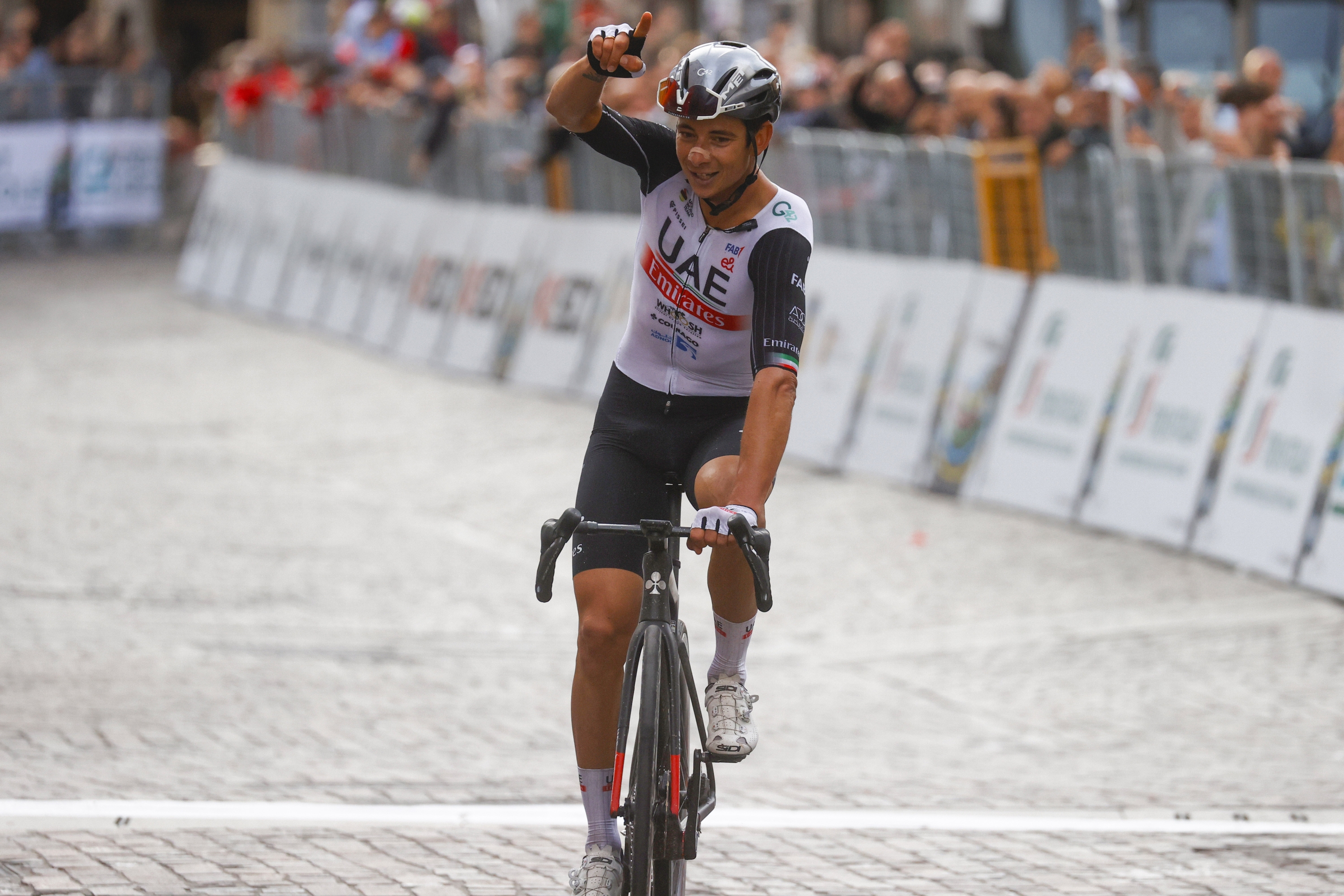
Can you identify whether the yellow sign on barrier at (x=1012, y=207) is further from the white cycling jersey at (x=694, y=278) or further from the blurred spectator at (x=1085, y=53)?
the white cycling jersey at (x=694, y=278)

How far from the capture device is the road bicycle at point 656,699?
4855 millimetres

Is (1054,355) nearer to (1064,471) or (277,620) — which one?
(1064,471)

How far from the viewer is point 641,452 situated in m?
5.35

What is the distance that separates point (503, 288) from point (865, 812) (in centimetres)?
1117

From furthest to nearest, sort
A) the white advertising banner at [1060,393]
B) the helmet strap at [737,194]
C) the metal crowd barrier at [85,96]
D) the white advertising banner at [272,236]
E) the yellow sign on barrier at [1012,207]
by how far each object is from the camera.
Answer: the metal crowd barrier at [85,96] < the white advertising banner at [272,236] < the yellow sign on barrier at [1012,207] < the white advertising banner at [1060,393] < the helmet strap at [737,194]

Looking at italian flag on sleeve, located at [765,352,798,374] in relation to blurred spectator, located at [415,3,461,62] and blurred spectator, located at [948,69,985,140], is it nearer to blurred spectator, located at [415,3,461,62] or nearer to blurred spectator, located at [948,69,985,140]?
blurred spectator, located at [948,69,985,140]

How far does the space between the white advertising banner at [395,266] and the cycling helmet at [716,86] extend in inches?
557

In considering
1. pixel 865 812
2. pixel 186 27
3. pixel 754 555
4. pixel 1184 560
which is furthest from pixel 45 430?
pixel 186 27

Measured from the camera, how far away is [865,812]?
6.93 meters

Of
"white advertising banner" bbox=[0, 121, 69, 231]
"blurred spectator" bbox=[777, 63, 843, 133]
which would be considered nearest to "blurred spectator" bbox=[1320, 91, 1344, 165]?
"blurred spectator" bbox=[777, 63, 843, 133]

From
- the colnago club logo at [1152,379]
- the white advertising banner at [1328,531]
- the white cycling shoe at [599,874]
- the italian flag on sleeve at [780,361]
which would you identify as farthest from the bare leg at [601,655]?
the colnago club logo at [1152,379]

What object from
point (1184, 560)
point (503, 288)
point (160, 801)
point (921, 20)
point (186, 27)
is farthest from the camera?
point (186, 27)

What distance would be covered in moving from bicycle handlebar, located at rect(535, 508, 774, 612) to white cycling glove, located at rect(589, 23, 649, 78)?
3.63ft

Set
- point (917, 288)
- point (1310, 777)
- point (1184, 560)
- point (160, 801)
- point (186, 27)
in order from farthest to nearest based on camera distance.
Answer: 1. point (186, 27)
2. point (917, 288)
3. point (1184, 560)
4. point (1310, 777)
5. point (160, 801)
